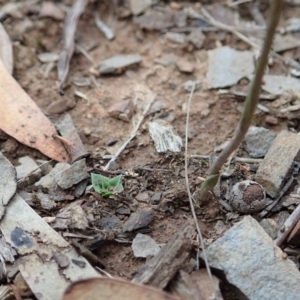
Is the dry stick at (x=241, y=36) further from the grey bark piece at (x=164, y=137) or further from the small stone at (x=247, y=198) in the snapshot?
the small stone at (x=247, y=198)

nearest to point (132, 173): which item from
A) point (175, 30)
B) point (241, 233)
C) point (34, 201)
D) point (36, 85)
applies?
point (34, 201)

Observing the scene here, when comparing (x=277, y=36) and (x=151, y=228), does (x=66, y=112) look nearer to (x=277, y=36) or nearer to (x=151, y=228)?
(x=151, y=228)

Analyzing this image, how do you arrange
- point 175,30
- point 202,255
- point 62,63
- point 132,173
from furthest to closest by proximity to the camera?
point 175,30 → point 62,63 → point 132,173 → point 202,255

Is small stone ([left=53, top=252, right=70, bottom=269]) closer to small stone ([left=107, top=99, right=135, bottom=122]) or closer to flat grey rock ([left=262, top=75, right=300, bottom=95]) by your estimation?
small stone ([left=107, top=99, right=135, bottom=122])

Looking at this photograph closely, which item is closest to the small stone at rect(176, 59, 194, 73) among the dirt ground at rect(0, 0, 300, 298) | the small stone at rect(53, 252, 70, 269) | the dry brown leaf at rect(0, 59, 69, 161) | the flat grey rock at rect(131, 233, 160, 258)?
the dirt ground at rect(0, 0, 300, 298)

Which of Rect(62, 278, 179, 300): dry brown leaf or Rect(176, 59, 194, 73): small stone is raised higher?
Rect(62, 278, 179, 300): dry brown leaf

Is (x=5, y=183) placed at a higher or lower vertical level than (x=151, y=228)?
higher

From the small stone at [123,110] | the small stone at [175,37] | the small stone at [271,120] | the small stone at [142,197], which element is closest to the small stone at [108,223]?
the small stone at [142,197]
